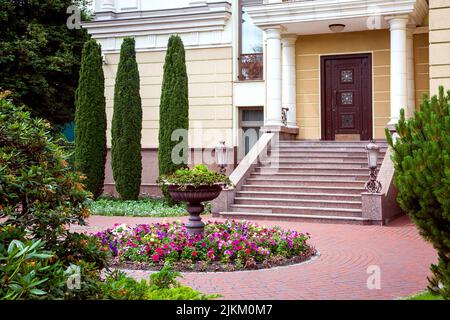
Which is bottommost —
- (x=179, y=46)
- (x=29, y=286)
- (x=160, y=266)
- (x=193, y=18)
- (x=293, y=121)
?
(x=160, y=266)

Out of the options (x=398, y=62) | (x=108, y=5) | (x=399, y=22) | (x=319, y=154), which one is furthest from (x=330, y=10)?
(x=108, y=5)

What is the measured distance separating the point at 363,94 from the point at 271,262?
11.4 meters

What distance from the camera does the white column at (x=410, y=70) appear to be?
1744 cm

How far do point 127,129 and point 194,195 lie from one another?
9699 mm

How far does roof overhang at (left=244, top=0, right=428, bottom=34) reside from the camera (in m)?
A: 16.2

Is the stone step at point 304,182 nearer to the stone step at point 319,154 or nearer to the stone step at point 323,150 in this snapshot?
the stone step at point 319,154

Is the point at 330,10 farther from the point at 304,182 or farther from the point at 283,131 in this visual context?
the point at 304,182

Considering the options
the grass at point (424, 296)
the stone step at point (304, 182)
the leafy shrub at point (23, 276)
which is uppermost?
the leafy shrub at point (23, 276)

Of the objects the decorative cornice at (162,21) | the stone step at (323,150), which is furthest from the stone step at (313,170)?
the decorative cornice at (162,21)

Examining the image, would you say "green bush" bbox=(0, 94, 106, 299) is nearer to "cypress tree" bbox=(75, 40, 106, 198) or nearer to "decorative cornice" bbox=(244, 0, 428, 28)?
"decorative cornice" bbox=(244, 0, 428, 28)

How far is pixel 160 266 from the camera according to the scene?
8.59 metres

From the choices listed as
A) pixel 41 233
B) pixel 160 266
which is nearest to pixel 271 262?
pixel 160 266

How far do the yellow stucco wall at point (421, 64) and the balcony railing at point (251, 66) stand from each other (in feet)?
17.6

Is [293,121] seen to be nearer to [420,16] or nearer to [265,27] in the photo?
[265,27]
